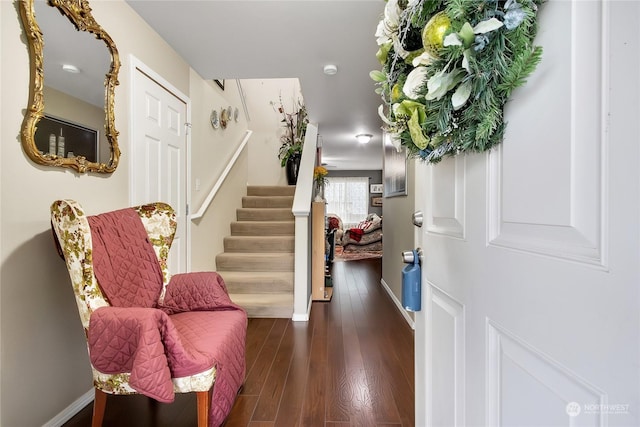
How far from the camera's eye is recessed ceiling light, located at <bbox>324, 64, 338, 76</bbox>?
2.45m

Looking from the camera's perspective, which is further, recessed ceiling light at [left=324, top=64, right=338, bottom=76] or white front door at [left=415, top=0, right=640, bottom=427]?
recessed ceiling light at [left=324, top=64, right=338, bottom=76]

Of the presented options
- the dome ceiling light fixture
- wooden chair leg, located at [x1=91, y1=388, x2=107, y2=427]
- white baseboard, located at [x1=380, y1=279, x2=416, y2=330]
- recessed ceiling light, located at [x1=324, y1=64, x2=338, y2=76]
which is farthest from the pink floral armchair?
the dome ceiling light fixture

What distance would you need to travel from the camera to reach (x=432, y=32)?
0.52 metres

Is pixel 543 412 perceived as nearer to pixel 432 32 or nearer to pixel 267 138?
pixel 432 32

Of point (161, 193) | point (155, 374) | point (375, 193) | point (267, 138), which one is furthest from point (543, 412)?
point (375, 193)

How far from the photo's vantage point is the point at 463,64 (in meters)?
0.47

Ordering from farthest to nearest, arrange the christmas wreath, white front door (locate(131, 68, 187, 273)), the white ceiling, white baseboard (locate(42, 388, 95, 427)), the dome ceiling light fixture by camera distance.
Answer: the dome ceiling light fixture → white front door (locate(131, 68, 187, 273)) → the white ceiling → white baseboard (locate(42, 388, 95, 427)) → the christmas wreath

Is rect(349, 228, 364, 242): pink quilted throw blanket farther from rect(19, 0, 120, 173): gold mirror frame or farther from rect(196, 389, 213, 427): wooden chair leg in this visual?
rect(196, 389, 213, 427): wooden chair leg

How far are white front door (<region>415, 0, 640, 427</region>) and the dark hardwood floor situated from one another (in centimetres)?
98

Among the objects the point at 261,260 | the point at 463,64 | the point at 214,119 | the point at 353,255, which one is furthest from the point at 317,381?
the point at 353,255

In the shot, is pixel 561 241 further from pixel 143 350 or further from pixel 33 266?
pixel 33 266

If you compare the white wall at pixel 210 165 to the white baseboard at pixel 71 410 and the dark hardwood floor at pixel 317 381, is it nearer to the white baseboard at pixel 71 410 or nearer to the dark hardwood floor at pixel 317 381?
the dark hardwood floor at pixel 317 381

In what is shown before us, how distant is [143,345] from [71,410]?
2.99 ft

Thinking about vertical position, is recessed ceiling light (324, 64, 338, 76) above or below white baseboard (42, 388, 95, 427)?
above
